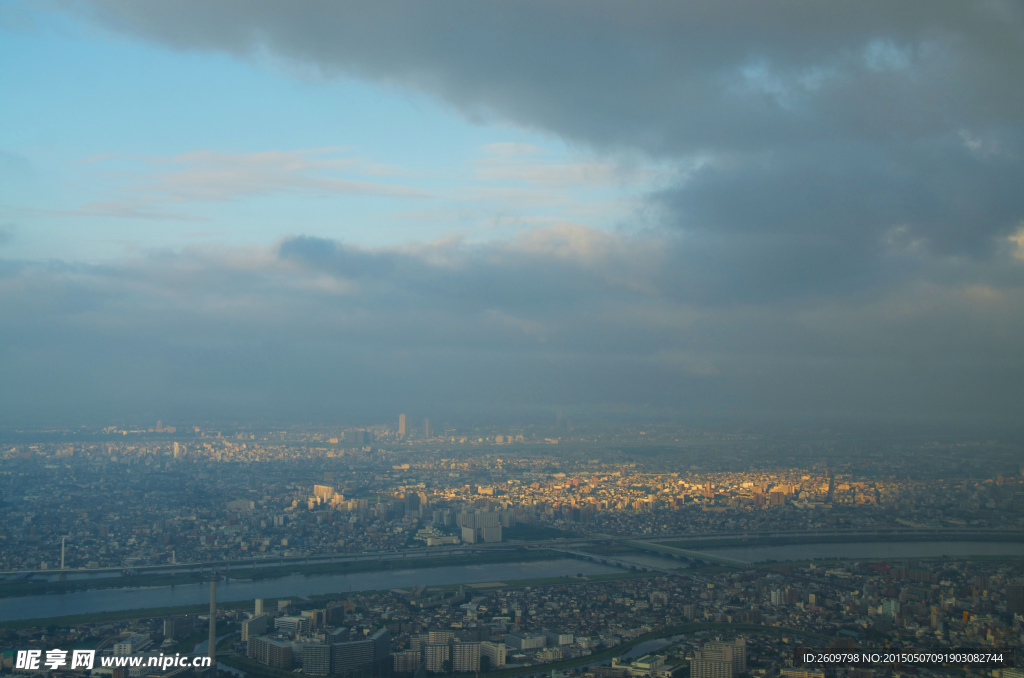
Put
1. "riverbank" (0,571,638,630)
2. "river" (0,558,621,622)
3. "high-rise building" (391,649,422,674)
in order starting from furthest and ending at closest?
"river" (0,558,621,622) → "riverbank" (0,571,638,630) → "high-rise building" (391,649,422,674)

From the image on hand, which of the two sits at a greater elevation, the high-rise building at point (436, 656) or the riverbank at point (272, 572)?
the high-rise building at point (436, 656)

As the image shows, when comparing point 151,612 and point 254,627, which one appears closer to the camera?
point 254,627

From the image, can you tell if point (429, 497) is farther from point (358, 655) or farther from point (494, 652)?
point (358, 655)

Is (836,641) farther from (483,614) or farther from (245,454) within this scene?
(245,454)

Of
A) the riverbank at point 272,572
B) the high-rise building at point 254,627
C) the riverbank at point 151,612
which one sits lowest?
A: the riverbank at point 272,572

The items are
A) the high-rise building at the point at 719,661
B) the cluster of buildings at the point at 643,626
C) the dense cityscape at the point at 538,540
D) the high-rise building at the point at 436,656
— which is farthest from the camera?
the dense cityscape at the point at 538,540

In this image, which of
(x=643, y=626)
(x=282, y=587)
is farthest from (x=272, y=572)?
(x=643, y=626)

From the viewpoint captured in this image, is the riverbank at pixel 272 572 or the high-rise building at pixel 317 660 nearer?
the high-rise building at pixel 317 660

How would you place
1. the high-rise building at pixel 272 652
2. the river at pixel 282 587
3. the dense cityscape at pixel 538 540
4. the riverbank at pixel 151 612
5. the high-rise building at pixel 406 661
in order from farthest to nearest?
the river at pixel 282 587
the riverbank at pixel 151 612
the high-rise building at pixel 272 652
the dense cityscape at pixel 538 540
the high-rise building at pixel 406 661

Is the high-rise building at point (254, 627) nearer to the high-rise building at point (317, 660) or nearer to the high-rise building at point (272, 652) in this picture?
the high-rise building at point (272, 652)

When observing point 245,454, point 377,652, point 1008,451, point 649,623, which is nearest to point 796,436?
point 1008,451

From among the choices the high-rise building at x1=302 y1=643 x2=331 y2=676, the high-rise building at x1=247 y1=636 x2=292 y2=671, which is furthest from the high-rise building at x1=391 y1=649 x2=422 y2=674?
the high-rise building at x1=247 y1=636 x2=292 y2=671

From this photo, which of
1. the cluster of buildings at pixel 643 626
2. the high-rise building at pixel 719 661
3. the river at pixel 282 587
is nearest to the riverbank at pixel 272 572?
the river at pixel 282 587

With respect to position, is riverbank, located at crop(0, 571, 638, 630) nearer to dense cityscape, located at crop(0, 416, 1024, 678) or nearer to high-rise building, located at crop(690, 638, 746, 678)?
dense cityscape, located at crop(0, 416, 1024, 678)
